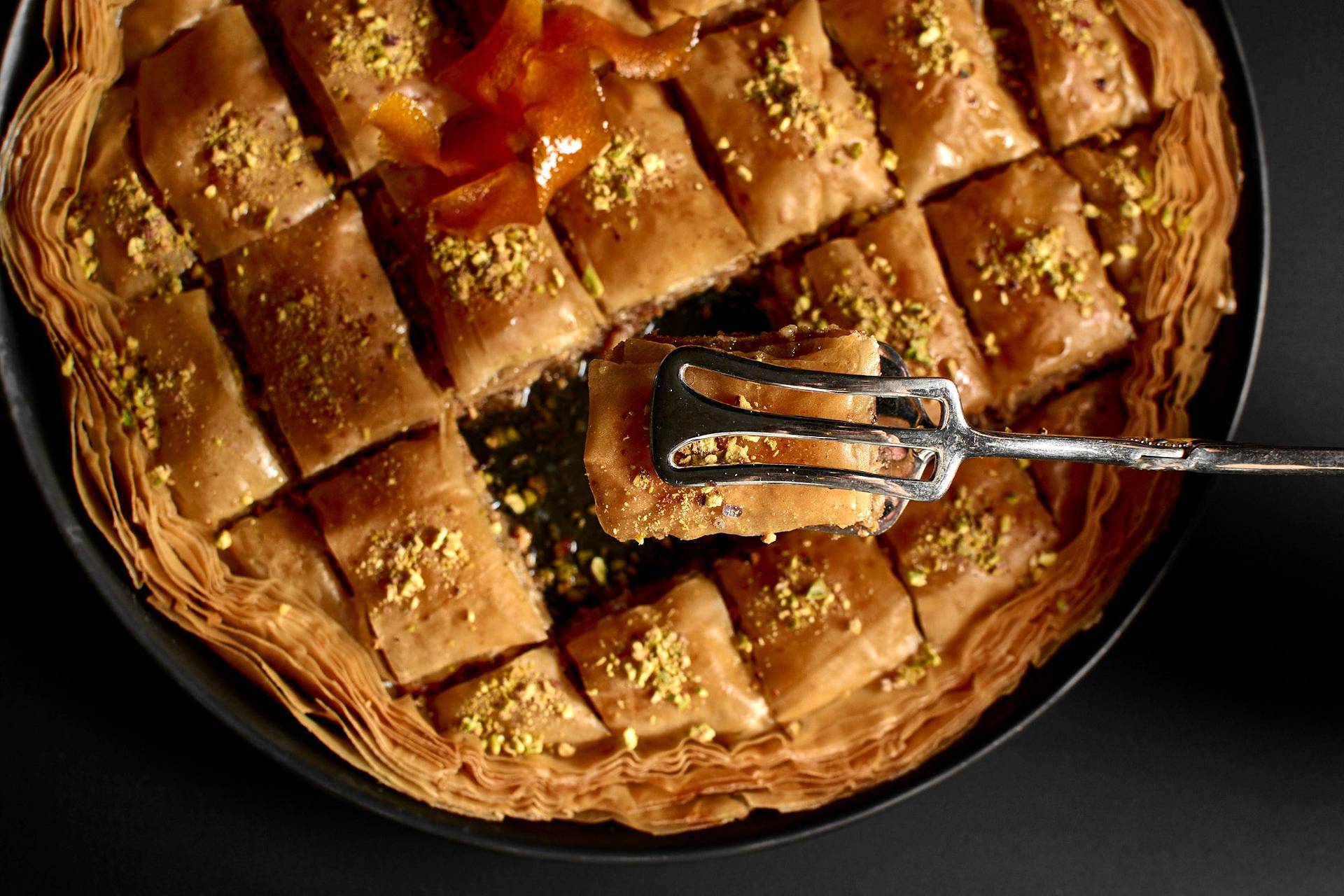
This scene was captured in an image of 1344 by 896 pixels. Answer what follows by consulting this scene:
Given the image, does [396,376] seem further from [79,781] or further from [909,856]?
[909,856]

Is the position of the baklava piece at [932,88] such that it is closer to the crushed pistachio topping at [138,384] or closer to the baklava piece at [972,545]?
the baklava piece at [972,545]

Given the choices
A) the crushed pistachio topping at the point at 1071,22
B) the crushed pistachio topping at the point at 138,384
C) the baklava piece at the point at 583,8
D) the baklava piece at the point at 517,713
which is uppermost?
the baklava piece at the point at 583,8

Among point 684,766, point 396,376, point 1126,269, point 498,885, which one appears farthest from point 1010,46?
point 498,885

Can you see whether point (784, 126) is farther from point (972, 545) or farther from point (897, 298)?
point (972, 545)

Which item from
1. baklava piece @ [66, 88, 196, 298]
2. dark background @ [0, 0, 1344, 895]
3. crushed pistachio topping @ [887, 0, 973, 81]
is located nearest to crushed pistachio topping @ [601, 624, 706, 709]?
dark background @ [0, 0, 1344, 895]

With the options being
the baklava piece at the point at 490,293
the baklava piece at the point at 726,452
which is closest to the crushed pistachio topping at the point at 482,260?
the baklava piece at the point at 490,293

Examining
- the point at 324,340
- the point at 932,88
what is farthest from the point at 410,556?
the point at 932,88
